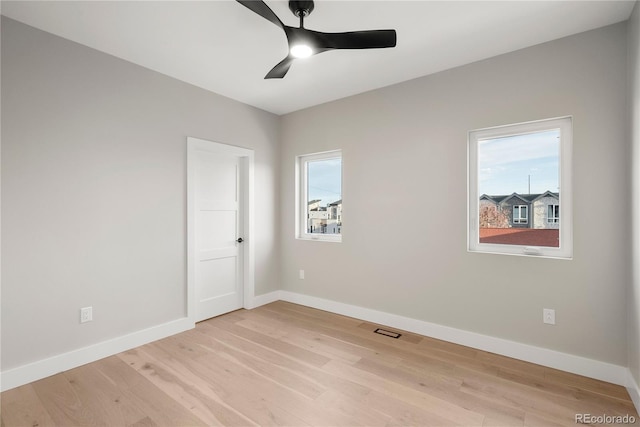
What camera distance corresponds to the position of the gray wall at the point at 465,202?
2.32m

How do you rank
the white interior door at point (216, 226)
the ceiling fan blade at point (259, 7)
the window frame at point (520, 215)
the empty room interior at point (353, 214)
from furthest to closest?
1. the white interior door at point (216, 226)
2. the window frame at point (520, 215)
3. the empty room interior at point (353, 214)
4. the ceiling fan blade at point (259, 7)

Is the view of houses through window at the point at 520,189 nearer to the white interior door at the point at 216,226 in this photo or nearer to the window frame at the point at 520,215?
the window frame at the point at 520,215

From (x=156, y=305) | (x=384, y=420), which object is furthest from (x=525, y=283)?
(x=156, y=305)

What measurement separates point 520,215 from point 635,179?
2.59 ft

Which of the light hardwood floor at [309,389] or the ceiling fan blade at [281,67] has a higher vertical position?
the ceiling fan blade at [281,67]

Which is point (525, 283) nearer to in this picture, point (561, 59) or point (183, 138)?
point (561, 59)

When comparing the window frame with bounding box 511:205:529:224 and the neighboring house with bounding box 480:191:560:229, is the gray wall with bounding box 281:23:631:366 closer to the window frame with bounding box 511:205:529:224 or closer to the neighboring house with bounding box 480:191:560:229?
the neighboring house with bounding box 480:191:560:229

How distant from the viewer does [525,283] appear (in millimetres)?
2637

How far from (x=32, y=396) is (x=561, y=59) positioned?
4654mm

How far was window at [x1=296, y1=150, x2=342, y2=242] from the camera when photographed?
4016 mm

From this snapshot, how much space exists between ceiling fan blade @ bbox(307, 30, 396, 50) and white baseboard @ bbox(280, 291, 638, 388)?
2.60m

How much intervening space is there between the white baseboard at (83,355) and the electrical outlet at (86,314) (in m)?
0.23

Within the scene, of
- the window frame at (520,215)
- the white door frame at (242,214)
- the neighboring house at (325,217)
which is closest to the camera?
the window frame at (520,215)

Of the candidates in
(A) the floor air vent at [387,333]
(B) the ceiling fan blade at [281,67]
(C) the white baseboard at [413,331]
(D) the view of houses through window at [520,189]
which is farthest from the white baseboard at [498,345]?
(B) the ceiling fan blade at [281,67]
